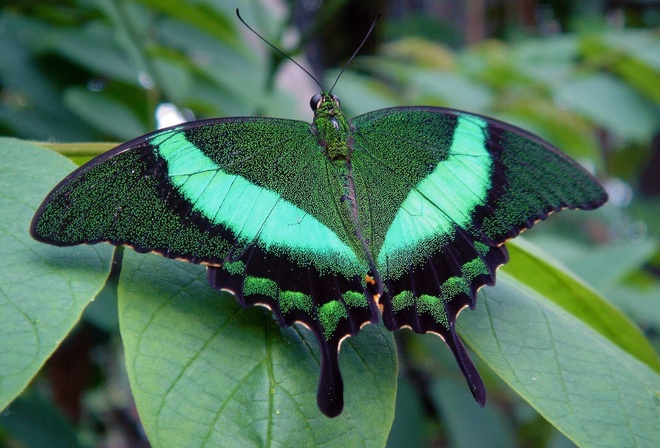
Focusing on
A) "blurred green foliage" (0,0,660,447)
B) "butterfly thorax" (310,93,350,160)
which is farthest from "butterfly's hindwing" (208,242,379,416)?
"blurred green foliage" (0,0,660,447)

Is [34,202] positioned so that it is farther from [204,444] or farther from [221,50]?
[221,50]

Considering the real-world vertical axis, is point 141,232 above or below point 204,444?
above

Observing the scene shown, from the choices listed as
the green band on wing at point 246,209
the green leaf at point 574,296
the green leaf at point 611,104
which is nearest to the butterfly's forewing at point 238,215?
the green band on wing at point 246,209

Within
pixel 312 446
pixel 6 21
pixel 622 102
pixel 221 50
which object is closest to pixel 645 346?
pixel 312 446

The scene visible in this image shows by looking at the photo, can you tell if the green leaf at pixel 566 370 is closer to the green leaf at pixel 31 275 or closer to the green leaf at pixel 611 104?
the green leaf at pixel 31 275

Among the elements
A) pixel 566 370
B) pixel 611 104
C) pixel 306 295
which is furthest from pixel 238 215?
pixel 611 104

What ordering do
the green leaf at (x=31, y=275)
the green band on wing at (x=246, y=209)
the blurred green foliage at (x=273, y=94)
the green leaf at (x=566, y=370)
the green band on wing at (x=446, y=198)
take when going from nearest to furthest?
the green leaf at (x=31, y=275) → the green leaf at (x=566, y=370) → the green band on wing at (x=246, y=209) → the green band on wing at (x=446, y=198) → the blurred green foliage at (x=273, y=94)
